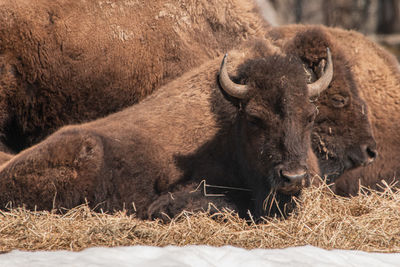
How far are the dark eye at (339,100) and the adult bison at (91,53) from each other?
158 centimetres

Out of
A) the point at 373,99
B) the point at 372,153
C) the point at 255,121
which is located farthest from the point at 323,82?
the point at 373,99

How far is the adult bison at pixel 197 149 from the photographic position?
5.07m

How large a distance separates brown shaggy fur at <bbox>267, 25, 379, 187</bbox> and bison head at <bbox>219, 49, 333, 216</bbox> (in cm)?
51

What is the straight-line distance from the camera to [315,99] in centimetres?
543

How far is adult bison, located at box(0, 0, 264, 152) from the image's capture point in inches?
280

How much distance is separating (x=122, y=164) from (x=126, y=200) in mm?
308

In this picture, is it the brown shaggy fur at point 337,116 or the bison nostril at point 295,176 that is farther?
the brown shaggy fur at point 337,116

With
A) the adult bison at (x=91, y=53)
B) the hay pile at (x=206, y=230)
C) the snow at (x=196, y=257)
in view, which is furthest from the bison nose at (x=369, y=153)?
the adult bison at (x=91, y=53)

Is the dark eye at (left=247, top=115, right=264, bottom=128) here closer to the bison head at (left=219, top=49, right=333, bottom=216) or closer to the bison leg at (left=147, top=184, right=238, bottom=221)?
the bison head at (left=219, top=49, right=333, bottom=216)

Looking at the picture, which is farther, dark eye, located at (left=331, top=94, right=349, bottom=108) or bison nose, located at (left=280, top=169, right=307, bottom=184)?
dark eye, located at (left=331, top=94, right=349, bottom=108)

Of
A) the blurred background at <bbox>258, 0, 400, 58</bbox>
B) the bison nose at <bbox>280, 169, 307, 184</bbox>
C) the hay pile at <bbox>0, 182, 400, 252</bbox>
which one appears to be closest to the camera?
the hay pile at <bbox>0, 182, 400, 252</bbox>

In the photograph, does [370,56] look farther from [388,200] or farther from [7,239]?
[7,239]

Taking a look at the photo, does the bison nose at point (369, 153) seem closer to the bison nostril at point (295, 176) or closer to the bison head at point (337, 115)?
the bison head at point (337, 115)

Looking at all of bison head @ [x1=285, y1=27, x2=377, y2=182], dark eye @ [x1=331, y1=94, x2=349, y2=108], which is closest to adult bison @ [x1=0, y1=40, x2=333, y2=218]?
bison head @ [x1=285, y1=27, x2=377, y2=182]
